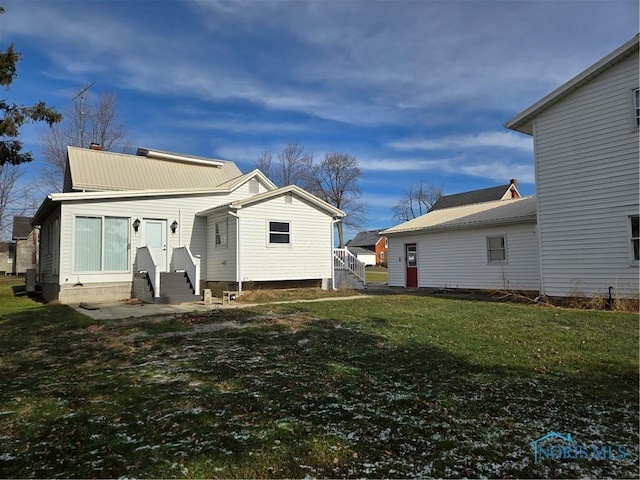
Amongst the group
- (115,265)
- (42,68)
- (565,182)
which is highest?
(42,68)

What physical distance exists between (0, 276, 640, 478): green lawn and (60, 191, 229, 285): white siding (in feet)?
21.8

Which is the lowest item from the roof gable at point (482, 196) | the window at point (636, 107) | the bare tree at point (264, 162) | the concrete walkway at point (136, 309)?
the concrete walkway at point (136, 309)

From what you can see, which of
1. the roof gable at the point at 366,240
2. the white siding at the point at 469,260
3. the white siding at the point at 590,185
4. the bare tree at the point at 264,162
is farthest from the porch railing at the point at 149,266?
the roof gable at the point at 366,240

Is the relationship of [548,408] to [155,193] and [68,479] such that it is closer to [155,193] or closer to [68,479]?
[68,479]

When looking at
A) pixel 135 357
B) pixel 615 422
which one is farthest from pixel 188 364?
pixel 615 422

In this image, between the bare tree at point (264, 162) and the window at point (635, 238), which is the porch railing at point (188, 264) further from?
the bare tree at point (264, 162)

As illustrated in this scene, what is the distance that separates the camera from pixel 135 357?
18.9 feet

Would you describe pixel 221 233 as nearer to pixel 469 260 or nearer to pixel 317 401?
pixel 469 260

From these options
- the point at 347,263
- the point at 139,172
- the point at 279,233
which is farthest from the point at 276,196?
the point at 139,172

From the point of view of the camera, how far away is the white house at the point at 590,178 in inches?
423

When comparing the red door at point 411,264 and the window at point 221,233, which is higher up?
the window at point 221,233

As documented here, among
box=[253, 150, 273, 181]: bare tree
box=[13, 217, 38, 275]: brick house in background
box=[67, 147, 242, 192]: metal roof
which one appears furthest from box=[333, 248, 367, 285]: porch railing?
box=[13, 217, 38, 275]: brick house in background

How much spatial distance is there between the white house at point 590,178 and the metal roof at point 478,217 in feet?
8.63

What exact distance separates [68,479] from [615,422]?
4.36 m
